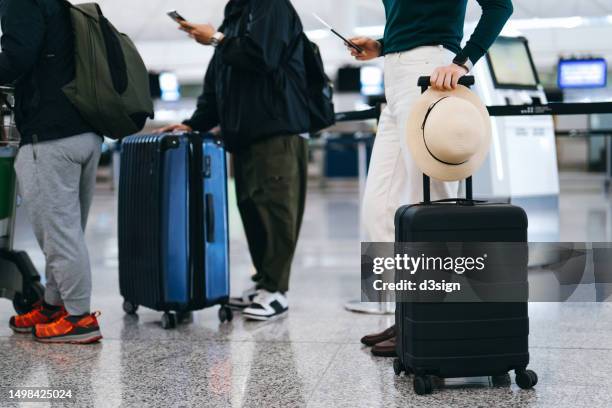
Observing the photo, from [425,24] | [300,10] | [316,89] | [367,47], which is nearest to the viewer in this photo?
[425,24]

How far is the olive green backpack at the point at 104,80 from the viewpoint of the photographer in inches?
101

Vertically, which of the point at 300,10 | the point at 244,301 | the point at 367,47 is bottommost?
the point at 244,301

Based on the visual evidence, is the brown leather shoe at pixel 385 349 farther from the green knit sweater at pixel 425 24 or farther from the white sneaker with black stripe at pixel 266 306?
the green knit sweater at pixel 425 24

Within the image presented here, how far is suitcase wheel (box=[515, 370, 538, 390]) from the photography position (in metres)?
1.96

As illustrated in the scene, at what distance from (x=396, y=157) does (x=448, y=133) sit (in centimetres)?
48

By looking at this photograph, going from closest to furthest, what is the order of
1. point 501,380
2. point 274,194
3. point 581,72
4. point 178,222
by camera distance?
1. point 501,380
2. point 178,222
3. point 274,194
4. point 581,72

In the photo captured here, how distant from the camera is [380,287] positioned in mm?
2131

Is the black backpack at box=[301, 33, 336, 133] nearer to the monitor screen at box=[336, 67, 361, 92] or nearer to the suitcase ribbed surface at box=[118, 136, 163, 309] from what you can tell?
the suitcase ribbed surface at box=[118, 136, 163, 309]

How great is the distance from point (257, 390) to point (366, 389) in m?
0.30

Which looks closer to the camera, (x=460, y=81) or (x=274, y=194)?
(x=460, y=81)

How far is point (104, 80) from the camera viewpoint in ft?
8.54

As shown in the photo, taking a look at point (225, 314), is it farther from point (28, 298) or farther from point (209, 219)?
point (28, 298)

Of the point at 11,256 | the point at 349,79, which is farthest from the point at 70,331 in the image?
the point at 349,79

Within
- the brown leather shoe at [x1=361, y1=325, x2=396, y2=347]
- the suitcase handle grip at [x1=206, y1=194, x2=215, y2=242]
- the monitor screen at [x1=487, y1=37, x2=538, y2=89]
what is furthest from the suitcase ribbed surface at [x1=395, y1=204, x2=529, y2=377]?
the monitor screen at [x1=487, y1=37, x2=538, y2=89]
